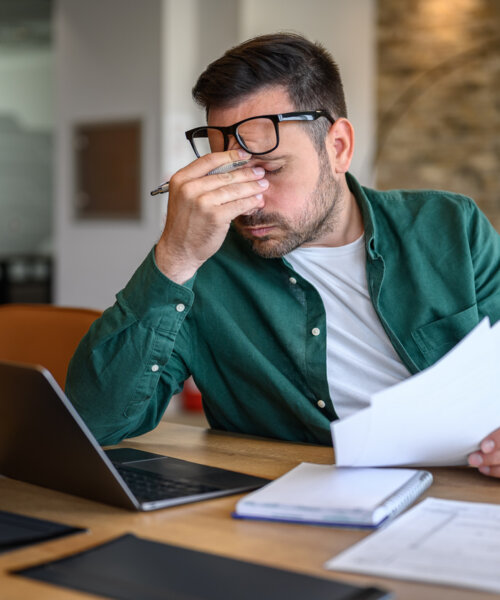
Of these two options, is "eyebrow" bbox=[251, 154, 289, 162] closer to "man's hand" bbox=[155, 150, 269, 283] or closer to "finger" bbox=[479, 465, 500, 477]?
"man's hand" bbox=[155, 150, 269, 283]

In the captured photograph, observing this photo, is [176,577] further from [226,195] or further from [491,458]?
[226,195]

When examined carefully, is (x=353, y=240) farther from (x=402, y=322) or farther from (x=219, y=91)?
(x=219, y=91)

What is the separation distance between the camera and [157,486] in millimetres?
1045

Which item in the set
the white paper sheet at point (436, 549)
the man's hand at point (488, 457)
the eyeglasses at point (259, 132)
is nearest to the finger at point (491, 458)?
the man's hand at point (488, 457)

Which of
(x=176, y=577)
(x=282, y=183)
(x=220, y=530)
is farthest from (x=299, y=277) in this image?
(x=176, y=577)

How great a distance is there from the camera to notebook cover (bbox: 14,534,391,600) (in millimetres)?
702

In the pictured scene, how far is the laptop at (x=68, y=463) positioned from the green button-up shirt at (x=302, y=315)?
315 millimetres

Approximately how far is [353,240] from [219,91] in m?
0.40

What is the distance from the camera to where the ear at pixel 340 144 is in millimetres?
1642

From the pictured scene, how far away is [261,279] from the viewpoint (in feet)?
5.22

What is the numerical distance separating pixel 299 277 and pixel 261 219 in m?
0.13

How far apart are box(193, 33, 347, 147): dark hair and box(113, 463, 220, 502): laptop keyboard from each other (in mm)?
721

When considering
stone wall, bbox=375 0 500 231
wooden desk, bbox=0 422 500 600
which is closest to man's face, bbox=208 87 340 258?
wooden desk, bbox=0 422 500 600

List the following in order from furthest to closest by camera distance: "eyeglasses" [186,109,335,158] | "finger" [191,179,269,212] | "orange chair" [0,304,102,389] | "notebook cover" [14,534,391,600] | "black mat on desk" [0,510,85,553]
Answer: "orange chair" [0,304,102,389], "eyeglasses" [186,109,335,158], "finger" [191,179,269,212], "black mat on desk" [0,510,85,553], "notebook cover" [14,534,391,600]
